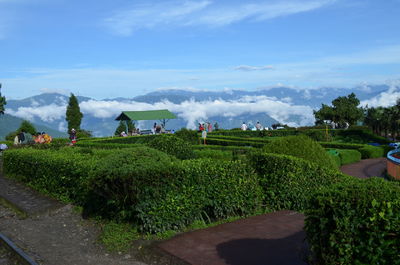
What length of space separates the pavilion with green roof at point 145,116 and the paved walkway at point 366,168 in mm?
26977

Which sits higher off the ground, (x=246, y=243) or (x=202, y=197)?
(x=202, y=197)

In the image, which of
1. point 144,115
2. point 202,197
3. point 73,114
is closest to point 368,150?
point 202,197

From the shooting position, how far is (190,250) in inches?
280

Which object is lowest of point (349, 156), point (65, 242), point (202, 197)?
point (65, 242)

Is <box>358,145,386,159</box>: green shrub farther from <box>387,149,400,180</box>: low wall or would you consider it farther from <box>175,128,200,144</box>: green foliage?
<box>175,128,200,144</box>: green foliage

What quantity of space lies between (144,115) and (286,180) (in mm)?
36895

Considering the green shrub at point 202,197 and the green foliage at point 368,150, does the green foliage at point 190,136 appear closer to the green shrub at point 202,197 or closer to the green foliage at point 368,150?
the green foliage at point 368,150

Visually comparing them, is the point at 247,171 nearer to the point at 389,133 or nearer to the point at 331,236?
the point at 331,236

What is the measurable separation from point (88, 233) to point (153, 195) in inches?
78.3

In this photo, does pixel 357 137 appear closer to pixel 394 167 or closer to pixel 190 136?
pixel 190 136

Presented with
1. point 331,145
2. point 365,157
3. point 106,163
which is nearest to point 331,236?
point 106,163

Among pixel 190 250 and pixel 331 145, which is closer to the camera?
pixel 190 250

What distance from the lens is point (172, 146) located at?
11.8m

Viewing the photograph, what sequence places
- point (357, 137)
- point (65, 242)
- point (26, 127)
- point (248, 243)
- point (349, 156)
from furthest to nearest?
point (26, 127) < point (357, 137) < point (349, 156) < point (65, 242) < point (248, 243)
